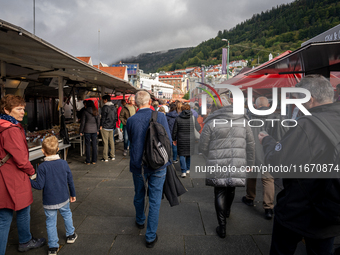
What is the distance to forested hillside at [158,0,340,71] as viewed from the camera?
19302 mm

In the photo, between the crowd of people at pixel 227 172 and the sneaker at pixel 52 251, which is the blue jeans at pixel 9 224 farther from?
the sneaker at pixel 52 251

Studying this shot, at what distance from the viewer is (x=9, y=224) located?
8.01 feet

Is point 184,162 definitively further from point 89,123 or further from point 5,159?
point 5,159

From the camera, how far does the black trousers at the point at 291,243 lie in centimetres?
173

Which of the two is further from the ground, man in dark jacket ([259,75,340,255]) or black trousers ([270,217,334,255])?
man in dark jacket ([259,75,340,255])

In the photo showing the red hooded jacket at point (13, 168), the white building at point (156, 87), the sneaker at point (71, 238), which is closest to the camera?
the red hooded jacket at point (13, 168)

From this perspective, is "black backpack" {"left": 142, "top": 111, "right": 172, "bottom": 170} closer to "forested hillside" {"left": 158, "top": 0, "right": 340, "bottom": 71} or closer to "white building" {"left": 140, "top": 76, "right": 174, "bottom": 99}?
"forested hillside" {"left": 158, "top": 0, "right": 340, "bottom": 71}

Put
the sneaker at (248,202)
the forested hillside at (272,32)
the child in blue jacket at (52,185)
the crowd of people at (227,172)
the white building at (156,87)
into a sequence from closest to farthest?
the crowd of people at (227,172) < the child in blue jacket at (52,185) < the sneaker at (248,202) < the forested hillside at (272,32) < the white building at (156,87)

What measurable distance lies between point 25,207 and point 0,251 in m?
0.47

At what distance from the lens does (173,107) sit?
292 inches

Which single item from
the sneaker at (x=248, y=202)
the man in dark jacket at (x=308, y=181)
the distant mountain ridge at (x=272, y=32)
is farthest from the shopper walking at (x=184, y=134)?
the distant mountain ridge at (x=272, y=32)

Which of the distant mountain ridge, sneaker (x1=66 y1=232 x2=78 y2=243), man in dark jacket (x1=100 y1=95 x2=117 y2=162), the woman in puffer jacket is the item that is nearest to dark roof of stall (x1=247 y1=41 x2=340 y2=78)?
the woman in puffer jacket

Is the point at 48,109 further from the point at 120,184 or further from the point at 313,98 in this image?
the point at 313,98

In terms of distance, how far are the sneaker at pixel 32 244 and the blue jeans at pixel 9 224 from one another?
4cm
